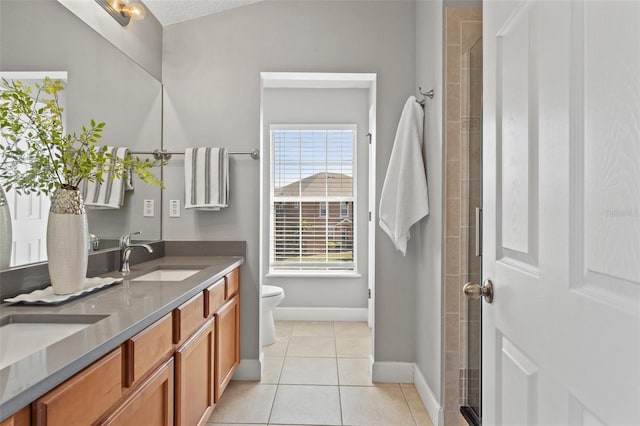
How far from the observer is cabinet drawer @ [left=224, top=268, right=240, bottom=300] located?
95.1 inches

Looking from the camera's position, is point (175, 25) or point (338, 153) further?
point (338, 153)

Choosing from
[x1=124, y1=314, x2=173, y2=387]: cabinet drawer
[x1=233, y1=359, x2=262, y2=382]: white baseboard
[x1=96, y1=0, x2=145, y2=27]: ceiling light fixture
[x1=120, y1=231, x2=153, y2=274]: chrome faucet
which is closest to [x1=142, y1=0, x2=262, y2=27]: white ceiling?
[x1=96, y1=0, x2=145, y2=27]: ceiling light fixture

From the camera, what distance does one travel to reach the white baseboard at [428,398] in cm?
214

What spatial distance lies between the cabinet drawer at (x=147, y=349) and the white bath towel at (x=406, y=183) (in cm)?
147

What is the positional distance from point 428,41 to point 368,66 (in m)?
0.48

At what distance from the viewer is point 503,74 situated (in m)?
1.04

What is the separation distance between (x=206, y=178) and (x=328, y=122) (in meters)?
1.94

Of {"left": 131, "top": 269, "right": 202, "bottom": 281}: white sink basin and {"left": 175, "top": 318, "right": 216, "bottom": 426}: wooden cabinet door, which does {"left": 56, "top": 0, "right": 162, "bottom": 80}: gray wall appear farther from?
{"left": 175, "top": 318, "right": 216, "bottom": 426}: wooden cabinet door

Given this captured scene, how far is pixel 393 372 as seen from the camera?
2.77 meters

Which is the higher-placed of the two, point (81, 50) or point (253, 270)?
point (81, 50)

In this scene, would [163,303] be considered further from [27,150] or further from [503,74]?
[503,74]

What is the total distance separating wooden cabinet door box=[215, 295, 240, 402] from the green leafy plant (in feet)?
3.42

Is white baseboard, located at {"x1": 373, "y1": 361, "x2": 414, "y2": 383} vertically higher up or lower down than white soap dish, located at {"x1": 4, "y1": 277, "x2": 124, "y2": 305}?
lower down

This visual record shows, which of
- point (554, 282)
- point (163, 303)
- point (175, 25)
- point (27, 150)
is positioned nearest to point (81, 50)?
point (27, 150)
